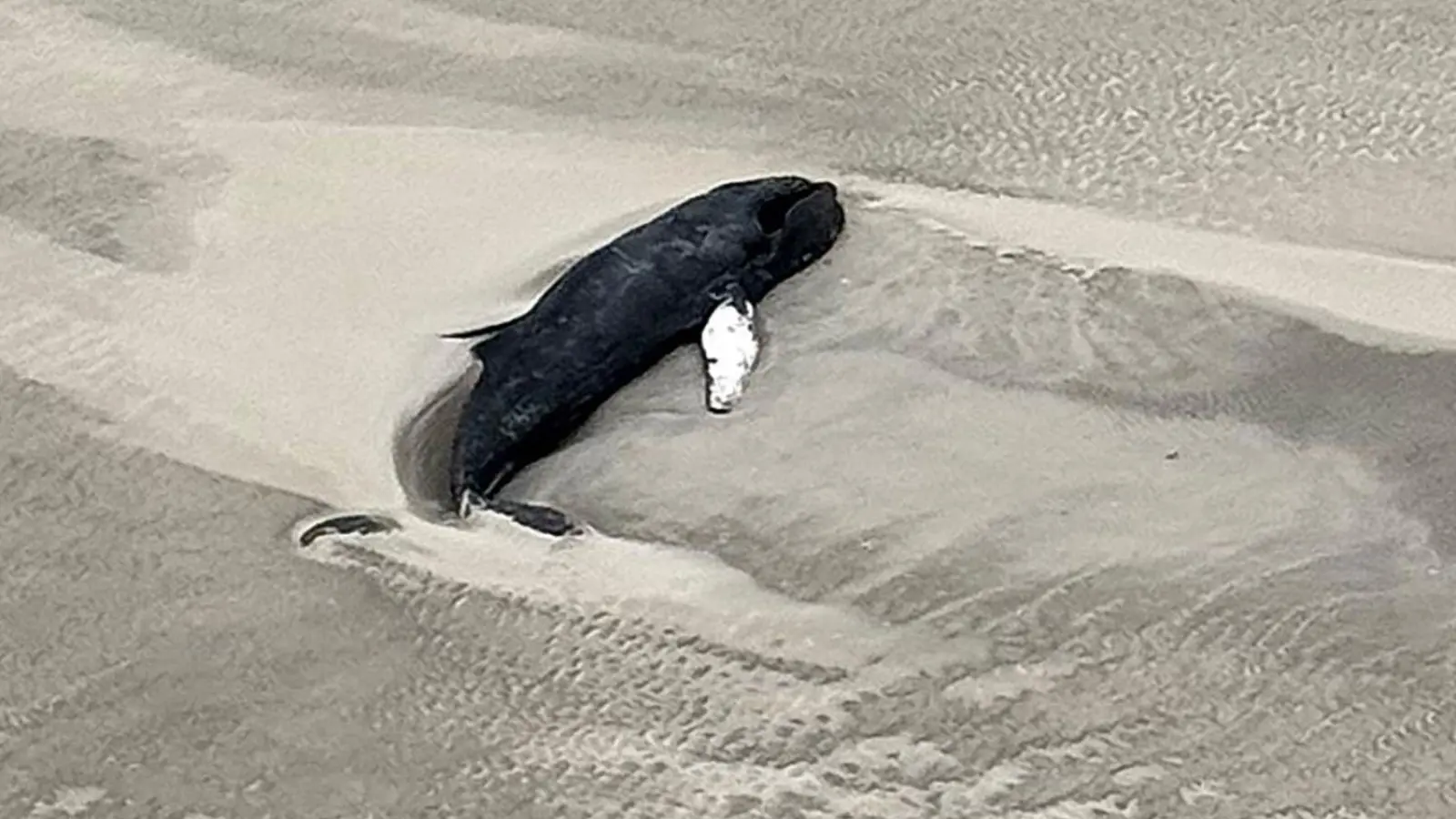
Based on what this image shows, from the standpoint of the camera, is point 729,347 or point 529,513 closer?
point 529,513

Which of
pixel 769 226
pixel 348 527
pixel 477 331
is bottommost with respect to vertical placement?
pixel 348 527

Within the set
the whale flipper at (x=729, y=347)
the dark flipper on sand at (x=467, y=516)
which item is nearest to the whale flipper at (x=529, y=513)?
the dark flipper on sand at (x=467, y=516)

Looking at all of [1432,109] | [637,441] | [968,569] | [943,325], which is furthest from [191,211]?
[1432,109]

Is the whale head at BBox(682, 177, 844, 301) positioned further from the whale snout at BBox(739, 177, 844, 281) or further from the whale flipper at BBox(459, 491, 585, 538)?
the whale flipper at BBox(459, 491, 585, 538)

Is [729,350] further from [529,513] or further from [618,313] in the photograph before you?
[529,513]

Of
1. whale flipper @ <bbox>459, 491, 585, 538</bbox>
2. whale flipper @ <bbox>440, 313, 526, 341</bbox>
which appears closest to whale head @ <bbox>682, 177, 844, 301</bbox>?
whale flipper @ <bbox>440, 313, 526, 341</bbox>

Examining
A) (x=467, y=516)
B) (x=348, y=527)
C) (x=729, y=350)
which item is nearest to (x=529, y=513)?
(x=467, y=516)

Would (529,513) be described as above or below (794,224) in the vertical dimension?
below
